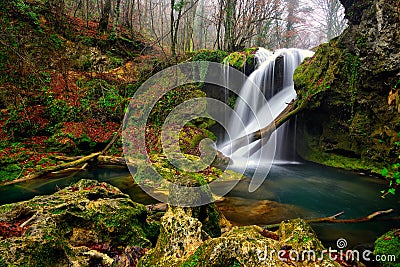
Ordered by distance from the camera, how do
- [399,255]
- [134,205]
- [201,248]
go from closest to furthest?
[201,248] < [399,255] < [134,205]

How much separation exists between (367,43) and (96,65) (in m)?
12.9

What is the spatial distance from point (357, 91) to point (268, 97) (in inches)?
166

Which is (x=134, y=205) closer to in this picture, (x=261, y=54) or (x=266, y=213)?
(x=266, y=213)

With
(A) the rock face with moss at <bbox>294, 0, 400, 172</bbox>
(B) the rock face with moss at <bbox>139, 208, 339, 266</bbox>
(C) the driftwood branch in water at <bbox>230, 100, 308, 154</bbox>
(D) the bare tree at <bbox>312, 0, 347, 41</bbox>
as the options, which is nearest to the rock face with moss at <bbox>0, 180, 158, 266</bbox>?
(B) the rock face with moss at <bbox>139, 208, 339, 266</bbox>

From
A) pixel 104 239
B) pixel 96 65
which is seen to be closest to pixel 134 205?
pixel 104 239

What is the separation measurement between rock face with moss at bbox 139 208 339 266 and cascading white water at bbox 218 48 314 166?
352 inches

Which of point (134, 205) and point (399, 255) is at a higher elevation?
point (134, 205)

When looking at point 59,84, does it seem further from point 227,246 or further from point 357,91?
point 357,91

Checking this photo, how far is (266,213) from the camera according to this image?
547 centimetres

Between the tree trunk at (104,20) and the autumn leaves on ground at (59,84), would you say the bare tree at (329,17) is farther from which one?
the tree trunk at (104,20)

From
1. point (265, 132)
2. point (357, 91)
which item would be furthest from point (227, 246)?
point (357, 91)

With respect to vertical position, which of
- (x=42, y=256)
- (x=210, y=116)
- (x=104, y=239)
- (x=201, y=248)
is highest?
(x=210, y=116)

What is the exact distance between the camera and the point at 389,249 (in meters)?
3.44

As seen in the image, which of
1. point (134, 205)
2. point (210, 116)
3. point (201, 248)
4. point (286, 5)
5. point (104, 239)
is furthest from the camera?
point (286, 5)
